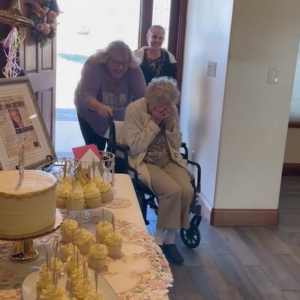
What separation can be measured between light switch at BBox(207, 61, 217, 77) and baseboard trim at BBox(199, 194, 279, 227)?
3.18 ft

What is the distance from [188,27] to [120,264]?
3.23m

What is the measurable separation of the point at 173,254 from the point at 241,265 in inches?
16.6

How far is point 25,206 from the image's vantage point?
0.91 m

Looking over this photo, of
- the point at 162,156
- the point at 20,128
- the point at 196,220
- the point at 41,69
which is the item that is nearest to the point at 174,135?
the point at 162,156

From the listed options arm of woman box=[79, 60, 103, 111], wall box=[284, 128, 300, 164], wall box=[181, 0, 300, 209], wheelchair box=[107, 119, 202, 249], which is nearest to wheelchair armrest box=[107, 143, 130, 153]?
wheelchair box=[107, 119, 202, 249]

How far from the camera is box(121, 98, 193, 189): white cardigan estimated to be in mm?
2574

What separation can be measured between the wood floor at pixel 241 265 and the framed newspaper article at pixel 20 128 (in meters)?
1.18

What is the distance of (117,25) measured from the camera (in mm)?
4148

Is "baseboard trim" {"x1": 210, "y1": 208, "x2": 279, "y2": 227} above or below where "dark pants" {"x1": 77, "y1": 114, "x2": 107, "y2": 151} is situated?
below

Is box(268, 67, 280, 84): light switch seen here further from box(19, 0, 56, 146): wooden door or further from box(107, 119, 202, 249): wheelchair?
box(19, 0, 56, 146): wooden door

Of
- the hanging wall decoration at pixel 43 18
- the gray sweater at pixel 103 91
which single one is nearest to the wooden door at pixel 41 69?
the hanging wall decoration at pixel 43 18

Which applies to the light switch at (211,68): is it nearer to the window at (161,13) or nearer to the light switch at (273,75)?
the light switch at (273,75)

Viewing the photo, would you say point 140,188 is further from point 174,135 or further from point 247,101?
point 247,101

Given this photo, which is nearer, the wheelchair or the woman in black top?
the wheelchair
